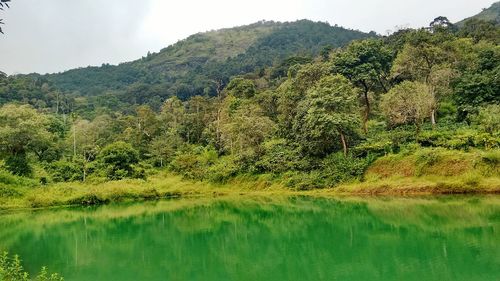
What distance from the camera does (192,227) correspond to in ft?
71.9

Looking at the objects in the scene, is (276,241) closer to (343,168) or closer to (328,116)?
(343,168)

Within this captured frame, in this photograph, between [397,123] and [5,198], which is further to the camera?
[397,123]

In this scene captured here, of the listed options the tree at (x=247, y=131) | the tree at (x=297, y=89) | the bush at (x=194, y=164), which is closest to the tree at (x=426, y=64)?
the tree at (x=297, y=89)

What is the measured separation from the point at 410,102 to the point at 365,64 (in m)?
7.89

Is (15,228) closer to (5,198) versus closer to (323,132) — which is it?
(5,198)

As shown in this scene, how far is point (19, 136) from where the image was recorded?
122ft

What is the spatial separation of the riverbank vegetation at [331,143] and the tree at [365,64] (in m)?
0.10

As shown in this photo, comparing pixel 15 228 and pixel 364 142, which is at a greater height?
pixel 364 142

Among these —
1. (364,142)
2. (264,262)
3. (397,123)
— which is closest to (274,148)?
(364,142)

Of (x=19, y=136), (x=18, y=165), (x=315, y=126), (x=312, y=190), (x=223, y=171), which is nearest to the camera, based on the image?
(x=312, y=190)

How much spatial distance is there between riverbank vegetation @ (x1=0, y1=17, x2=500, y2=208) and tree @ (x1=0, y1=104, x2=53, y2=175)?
→ 105 millimetres

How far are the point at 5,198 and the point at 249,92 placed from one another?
28.0 m

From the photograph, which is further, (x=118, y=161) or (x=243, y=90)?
(x=243, y=90)

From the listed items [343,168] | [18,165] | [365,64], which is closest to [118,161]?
[18,165]
